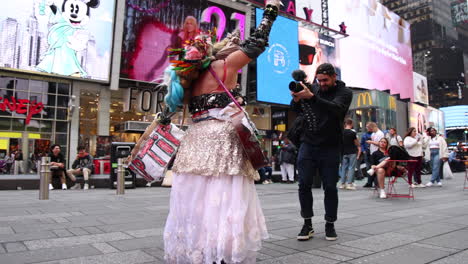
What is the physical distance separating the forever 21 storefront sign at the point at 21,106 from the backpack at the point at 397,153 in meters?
22.2

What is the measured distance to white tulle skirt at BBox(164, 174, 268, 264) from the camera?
2.47 metres

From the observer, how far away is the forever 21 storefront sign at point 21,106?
21953 millimetres

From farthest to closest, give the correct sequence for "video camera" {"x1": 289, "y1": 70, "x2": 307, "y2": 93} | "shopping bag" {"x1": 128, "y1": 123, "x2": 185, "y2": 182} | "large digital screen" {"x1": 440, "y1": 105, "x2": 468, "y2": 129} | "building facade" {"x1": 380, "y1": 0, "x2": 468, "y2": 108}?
1. "large digital screen" {"x1": 440, "y1": 105, "x2": 468, "y2": 129}
2. "building facade" {"x1": 380, "y1": 0, "x2": 468, "y2": 108}
3. "video camera" {"x1": 289, "y1": 70, "x2": 307, "y2": 93}
4. "shopping bag" {"x1": 128, "y1": 123, "x2": 185, "y2": 182}

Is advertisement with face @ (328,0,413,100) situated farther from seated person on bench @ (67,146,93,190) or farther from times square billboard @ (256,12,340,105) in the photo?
seated person on bench @ (67,146,93,190)

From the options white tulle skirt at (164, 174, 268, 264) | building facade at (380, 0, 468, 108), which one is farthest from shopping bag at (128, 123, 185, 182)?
building facade at (380, 0, 468, 108)

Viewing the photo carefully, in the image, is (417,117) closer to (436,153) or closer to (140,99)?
(140,99)

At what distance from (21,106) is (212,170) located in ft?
78.5

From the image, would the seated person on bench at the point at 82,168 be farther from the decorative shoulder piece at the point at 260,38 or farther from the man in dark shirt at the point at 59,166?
the decorative shoulder piece at the point at 260,38

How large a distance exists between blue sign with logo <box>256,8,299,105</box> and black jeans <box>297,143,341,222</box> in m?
27.2

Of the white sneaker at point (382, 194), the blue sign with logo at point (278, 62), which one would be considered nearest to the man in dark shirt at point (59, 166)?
the white sneaker at point (382, 194)

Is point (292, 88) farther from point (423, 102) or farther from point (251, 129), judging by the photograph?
point (423, 102)

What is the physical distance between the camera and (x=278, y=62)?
32.8 metres

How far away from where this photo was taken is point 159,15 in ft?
85.4

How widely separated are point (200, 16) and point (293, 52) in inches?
426
